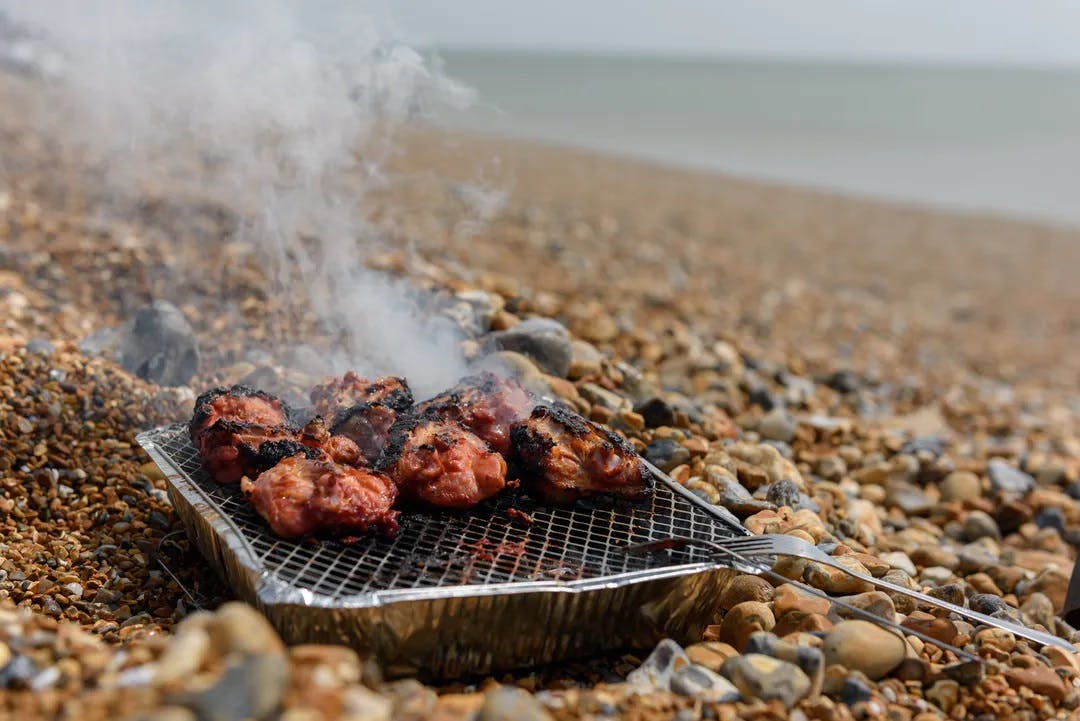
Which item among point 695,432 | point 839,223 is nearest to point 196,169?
point 695,432

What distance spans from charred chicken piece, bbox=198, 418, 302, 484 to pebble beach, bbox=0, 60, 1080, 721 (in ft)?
1.85

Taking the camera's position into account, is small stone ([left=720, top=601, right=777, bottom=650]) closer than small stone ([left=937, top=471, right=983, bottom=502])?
Yes

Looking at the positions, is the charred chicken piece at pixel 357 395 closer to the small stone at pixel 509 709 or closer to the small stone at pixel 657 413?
the small stone at pixel 657 413

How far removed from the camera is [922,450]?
7145 mm

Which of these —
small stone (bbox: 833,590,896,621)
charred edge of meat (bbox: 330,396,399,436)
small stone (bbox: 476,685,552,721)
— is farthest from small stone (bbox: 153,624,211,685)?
small stone (bbox: 833,590,896,621)

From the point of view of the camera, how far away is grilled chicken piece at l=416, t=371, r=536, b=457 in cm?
431

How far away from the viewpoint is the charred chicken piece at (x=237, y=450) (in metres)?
3.91

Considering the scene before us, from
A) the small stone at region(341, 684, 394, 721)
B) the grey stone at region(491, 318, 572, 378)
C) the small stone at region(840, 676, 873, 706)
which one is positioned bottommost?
the small stone at region(840, 676, 873, 706)

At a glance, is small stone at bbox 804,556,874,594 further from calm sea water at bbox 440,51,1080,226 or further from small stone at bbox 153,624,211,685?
calm sea water at bbox 440,51,1080,226

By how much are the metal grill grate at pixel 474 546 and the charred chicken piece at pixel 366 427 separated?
0.58 meters

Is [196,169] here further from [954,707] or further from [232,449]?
[954,707]

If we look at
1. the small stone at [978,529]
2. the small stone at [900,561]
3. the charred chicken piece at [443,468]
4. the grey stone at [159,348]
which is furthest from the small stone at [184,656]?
the small stone at [978,529]

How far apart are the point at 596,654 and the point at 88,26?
32.2 feet

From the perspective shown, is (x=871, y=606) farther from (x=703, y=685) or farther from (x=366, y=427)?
(x=366, y=427)
